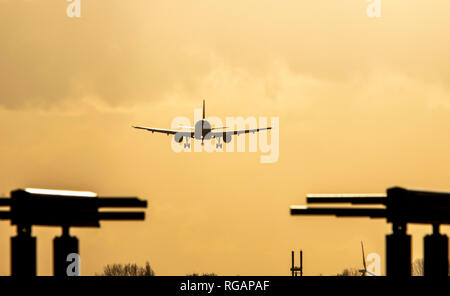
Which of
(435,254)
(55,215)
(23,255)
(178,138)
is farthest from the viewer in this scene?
(178,138)

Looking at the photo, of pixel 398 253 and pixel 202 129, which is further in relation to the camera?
pixel 202 129

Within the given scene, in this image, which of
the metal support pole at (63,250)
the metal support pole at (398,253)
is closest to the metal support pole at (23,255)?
the metal support pole at (63,250)

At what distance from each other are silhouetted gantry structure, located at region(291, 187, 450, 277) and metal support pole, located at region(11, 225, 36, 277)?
425 cm

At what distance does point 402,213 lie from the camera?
18000 mm

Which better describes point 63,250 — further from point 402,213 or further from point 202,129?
point 202,129

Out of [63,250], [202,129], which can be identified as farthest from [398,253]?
[202,129]

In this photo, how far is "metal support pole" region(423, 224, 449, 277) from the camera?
18375mm

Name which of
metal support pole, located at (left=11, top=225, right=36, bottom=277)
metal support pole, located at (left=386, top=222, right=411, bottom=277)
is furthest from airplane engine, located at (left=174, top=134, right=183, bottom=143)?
metal support pole, located at (left=386, top=222, right=411, bottom=277)

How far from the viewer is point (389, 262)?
17438 mm

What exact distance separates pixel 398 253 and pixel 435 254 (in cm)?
123

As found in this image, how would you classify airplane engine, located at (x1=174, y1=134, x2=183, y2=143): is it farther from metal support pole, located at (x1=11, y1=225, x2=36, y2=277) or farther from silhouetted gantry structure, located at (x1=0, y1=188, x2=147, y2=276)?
metal support pole, located at (x1=11, y1=225, x2=36, y2=277)

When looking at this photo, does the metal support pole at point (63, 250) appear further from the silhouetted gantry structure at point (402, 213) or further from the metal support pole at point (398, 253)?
the metal support pole at point (398, 253)

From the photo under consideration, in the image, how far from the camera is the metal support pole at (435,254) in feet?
60.3
